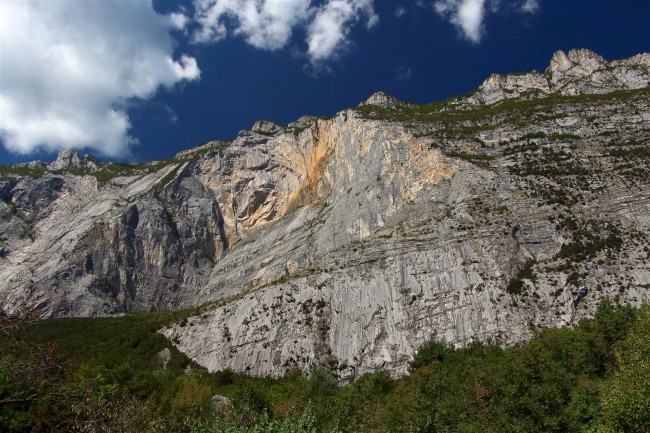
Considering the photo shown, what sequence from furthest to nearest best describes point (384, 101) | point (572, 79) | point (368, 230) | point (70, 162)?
point (70, 162) → point (384, 101) → point (572, 79) → point (368, 230)

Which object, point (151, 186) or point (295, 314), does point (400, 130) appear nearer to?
point (295, 314)

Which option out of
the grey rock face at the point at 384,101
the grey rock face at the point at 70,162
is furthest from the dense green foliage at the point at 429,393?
the grey rock face at the point at 70,162

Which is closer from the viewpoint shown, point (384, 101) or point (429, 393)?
point (429, 393)

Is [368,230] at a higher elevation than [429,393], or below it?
higher

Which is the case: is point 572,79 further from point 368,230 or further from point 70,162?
point 70,162

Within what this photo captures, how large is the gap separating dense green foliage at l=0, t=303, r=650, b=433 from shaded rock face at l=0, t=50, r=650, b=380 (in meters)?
2.99

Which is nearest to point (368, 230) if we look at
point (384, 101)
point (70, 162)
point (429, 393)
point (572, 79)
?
point (429, 393)

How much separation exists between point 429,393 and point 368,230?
49.1 m

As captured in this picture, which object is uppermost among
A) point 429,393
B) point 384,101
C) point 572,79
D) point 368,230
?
point 384,101

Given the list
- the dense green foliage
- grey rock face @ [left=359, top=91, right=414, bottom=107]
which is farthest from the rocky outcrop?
the dense green foliage

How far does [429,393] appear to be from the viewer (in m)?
37.8

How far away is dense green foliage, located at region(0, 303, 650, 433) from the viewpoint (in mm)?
11109

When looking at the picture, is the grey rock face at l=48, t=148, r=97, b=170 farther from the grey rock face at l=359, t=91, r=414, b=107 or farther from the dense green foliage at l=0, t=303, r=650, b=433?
the dense green foliage at l=0, t=303, r=650, b=433

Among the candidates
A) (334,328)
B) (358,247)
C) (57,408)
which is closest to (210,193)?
(358,247)
